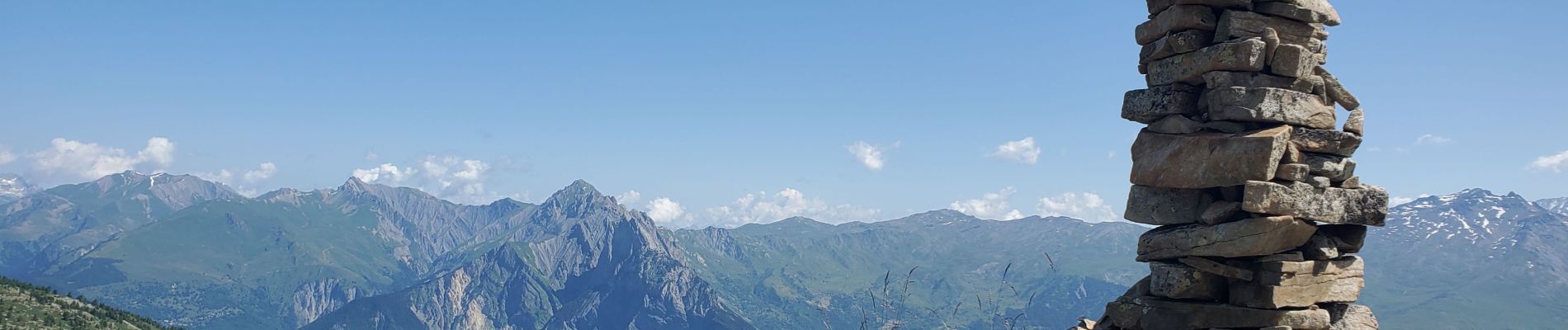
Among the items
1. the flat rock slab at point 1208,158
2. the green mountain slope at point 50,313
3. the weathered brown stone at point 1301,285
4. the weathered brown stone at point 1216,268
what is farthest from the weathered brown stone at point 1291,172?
the green mountain slope at point 50,313

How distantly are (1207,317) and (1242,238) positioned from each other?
1562 mm

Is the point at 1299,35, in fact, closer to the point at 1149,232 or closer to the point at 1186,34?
the point at 1186,34

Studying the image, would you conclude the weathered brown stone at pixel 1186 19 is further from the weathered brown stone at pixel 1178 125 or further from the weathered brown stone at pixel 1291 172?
the weathered brown stone at pixel 1291 172

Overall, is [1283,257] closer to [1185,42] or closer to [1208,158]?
[1208,158]

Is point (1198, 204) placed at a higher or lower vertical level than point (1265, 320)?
higher

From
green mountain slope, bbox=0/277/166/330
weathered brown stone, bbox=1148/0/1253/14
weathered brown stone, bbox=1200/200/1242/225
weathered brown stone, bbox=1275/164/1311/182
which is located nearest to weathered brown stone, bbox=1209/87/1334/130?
weathered brown stone, bbox=1275/164/1311/182

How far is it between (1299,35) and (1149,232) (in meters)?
4.50

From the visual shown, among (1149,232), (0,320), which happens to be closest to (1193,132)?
(1149,232)

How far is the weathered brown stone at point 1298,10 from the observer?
17375 millimetres

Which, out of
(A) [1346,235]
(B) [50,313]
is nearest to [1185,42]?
(A) [1346,235]

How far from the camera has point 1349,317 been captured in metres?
17.4

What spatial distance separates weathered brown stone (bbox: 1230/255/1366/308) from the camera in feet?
53.7

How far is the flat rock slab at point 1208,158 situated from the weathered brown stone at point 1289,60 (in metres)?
1.21

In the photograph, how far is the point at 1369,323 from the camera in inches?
691
